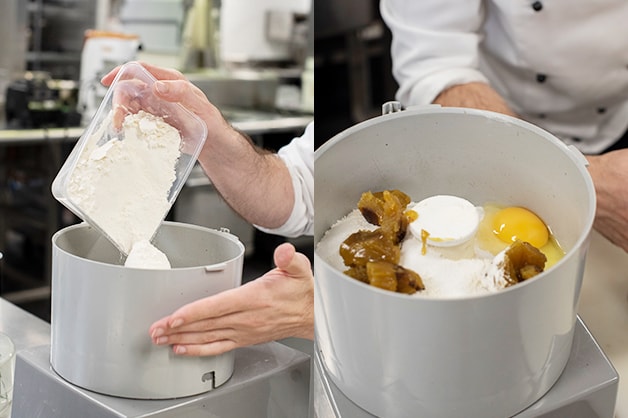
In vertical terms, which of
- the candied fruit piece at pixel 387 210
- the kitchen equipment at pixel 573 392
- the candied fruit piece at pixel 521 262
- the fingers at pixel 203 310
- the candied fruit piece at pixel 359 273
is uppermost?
the candied fruit piece at pixel 387 210

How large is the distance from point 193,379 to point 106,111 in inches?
11.0

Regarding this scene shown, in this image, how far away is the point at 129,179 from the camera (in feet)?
2.32

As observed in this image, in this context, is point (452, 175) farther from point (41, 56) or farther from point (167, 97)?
point (41, 56)

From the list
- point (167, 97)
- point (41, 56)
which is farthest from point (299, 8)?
point (167, 97)

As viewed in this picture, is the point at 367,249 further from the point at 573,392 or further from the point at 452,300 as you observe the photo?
the point at 573,392

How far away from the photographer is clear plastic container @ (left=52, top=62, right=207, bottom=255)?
697 millimetres

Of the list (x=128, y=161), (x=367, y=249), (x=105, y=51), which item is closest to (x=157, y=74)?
(x=128, y=161)

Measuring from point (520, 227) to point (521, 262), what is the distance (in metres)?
0.07

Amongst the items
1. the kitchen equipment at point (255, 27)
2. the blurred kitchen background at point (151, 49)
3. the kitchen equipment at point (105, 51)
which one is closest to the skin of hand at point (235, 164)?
the kitchen equipment at point (105, 51)

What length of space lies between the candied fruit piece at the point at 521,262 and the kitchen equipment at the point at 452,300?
0.7 inches

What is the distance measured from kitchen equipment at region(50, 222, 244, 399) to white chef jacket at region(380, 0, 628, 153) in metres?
0.37

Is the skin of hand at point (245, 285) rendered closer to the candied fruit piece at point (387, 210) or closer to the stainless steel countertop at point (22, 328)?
the candied fruit piece at point (387, 210)

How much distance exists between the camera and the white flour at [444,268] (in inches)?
22.4

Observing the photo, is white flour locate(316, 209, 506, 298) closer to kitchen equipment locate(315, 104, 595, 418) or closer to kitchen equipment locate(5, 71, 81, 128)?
kitchen equipment locate(315, 104, 595, 418)
